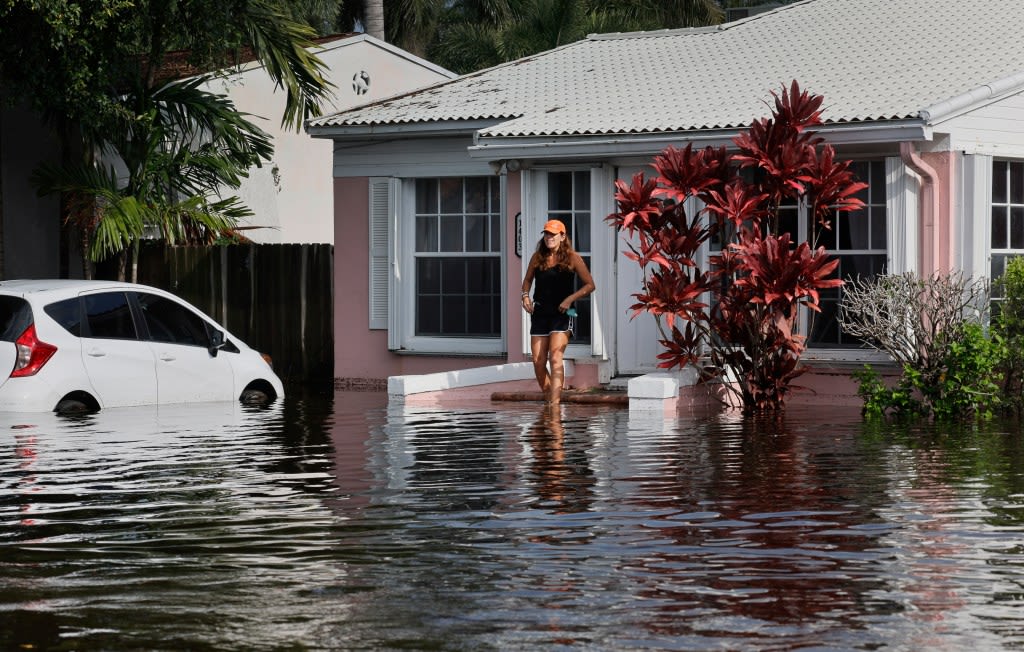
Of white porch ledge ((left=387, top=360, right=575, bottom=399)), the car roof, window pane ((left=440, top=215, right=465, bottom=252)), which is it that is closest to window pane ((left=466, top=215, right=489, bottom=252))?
window pane ((left=440, top=215, right=465, bottom=252))

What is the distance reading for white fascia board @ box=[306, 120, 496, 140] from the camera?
19.4 metres

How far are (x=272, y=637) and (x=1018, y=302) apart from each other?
10.8 meters

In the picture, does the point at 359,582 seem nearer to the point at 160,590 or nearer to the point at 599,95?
the point at 160,590

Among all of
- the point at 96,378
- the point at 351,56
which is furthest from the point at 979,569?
the point at 351,56

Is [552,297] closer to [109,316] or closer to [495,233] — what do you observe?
[495,233]

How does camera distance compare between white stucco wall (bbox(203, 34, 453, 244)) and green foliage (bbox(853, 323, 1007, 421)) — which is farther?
white stucco wall (bbox(203, 34, 453, 244))

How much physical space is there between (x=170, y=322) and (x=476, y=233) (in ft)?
14.7

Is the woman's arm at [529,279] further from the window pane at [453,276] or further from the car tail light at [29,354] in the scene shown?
the car tail light at [29,354]

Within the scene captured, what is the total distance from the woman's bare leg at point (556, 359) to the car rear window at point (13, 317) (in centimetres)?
502

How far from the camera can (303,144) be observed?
30.1m

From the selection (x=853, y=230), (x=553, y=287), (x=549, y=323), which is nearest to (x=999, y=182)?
(x=853, y=230)

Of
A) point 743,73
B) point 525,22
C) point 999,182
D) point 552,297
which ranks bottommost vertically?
point 552,297

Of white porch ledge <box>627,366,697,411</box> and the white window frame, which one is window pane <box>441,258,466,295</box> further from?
white porch ledge <box>627,366,697,411</box>

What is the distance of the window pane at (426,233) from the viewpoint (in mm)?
20391
